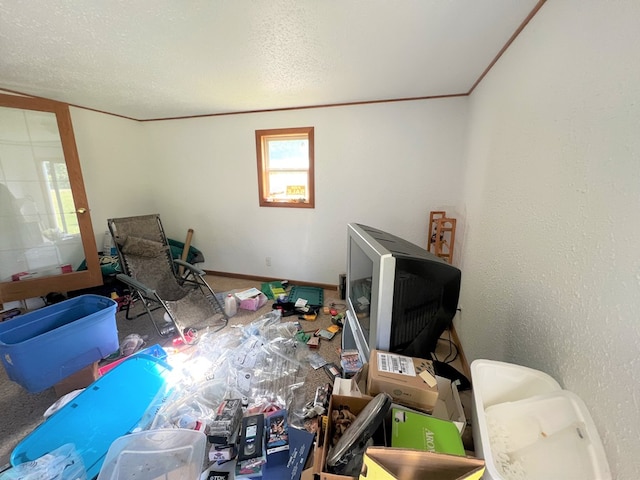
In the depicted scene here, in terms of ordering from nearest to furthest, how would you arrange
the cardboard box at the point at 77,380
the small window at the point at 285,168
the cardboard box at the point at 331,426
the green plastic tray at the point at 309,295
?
the cardboard box at the point at 331,426 < the cardboard box at the point at 77,380 < the green plastic tray at the point at 309,295 < the small window at the point at 285,168

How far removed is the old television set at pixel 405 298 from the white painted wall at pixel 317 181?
1.42 m

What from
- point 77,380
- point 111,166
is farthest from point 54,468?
point 111,166

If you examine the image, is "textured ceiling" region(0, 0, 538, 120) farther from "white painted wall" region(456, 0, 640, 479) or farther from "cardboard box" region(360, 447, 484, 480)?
"cardboard box" region(360, 447, 484, 480)

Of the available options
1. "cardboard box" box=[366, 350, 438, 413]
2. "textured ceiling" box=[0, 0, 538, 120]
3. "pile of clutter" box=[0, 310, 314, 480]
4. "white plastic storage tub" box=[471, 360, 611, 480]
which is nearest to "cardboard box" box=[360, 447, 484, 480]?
"white plastic storage tub" box=[471, 360, 611, 480]

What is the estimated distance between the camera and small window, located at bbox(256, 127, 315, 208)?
276 cm

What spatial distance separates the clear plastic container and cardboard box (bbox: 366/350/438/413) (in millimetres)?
868

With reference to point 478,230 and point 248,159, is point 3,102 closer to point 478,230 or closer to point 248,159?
point 248,159

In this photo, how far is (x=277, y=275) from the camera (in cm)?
321

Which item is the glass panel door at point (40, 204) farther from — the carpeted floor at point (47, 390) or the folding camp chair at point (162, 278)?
the carpeted floor at point (47, 390)

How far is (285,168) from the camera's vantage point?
114 inches

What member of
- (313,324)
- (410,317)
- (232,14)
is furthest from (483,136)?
(313,324)

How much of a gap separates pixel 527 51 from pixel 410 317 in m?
1.38

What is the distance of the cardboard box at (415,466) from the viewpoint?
1.92 ft

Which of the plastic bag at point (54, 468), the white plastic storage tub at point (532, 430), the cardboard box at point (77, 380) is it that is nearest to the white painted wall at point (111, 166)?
the cardboard box at point (77, 380)
